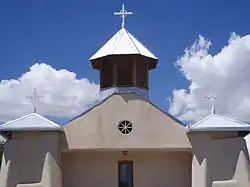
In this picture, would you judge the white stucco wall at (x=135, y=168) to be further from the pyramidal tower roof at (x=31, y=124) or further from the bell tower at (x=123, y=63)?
the bell tower at (x=123, y=63)

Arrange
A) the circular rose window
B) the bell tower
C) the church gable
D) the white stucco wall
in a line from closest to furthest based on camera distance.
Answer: the church gable < the circular rose window < the white stucco wall < the bell tower

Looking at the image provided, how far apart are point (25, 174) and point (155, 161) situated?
15.9ft

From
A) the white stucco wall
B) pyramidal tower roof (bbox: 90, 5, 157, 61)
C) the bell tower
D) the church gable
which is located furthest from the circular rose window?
pyramidal tower roof (bbox: 90, 5, 157, 61)

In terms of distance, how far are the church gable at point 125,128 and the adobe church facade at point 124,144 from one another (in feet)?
0.12

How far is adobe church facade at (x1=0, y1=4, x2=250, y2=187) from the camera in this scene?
16.3 m

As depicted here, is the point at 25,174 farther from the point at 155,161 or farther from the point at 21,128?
the point at 155,161

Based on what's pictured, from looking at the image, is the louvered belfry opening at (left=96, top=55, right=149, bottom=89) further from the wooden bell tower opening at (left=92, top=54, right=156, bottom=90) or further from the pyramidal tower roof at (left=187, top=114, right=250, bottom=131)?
the pyramidal tower roof at (left=187, top=114, right=250, bottom=131)

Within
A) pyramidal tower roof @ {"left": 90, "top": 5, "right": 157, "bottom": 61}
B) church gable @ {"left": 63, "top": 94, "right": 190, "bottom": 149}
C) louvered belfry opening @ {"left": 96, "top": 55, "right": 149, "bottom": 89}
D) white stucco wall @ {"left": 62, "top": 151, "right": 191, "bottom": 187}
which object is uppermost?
pyramidal tower roof @ {"left": 90, "top": 5, "right": 157, "bottom": 61}

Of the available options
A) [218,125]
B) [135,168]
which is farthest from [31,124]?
[218,125]

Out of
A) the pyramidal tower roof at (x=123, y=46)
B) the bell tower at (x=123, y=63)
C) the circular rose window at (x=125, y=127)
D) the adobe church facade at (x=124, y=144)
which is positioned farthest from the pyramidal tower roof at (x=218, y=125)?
the pyramidal tower roof at (x=123, y=46)

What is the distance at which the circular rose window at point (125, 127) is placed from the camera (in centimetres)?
1730

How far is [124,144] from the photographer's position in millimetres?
17109

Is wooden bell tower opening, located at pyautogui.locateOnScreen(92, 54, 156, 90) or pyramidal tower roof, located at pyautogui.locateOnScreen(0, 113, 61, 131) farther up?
wooden bell tower opening, located at pyautogui.locateOnScreen(92, 54, 156, 90)

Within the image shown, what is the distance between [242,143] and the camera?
53.9 ft
